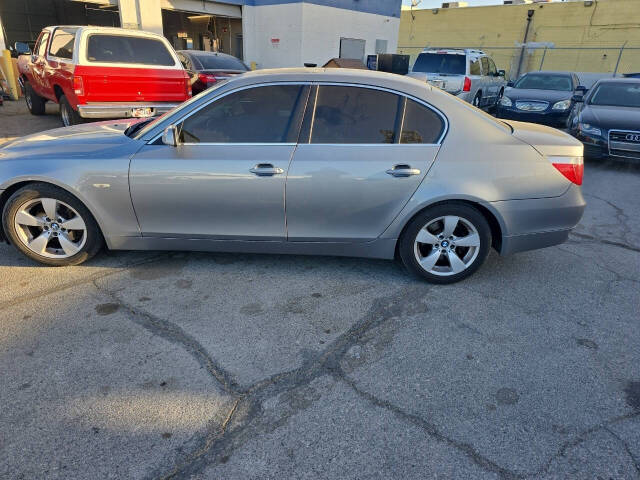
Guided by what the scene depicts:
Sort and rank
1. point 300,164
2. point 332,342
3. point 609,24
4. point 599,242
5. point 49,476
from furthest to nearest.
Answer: point 609,24, point 599,242, point 300,164, point 332,342, point 49,476

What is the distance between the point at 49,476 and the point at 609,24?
34499 millimetres

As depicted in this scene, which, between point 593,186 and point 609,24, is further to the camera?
point 609,24

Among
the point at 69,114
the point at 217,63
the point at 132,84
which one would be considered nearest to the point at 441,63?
the point at 217,63

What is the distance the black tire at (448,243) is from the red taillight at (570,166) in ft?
2.41

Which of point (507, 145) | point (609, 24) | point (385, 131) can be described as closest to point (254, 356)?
point (385, 131)

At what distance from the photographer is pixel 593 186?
23.3ft

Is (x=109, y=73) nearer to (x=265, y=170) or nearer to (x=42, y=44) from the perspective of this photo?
(x=42, y=44)

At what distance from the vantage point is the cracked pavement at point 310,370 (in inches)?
81.2

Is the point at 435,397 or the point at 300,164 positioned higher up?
the point at 300,164

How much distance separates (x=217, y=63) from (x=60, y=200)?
8.53m

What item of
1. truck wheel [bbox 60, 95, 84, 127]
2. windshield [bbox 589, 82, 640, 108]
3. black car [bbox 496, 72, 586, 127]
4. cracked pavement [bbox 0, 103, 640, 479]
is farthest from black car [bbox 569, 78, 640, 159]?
truck wheel [bbox 60, 95, 84, 127]

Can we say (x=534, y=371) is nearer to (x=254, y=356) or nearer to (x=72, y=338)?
(x=254, y=356)

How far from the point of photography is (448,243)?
3.60 meters

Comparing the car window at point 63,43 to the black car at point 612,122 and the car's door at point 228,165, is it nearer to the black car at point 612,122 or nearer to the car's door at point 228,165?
the car's door at point 228,165
